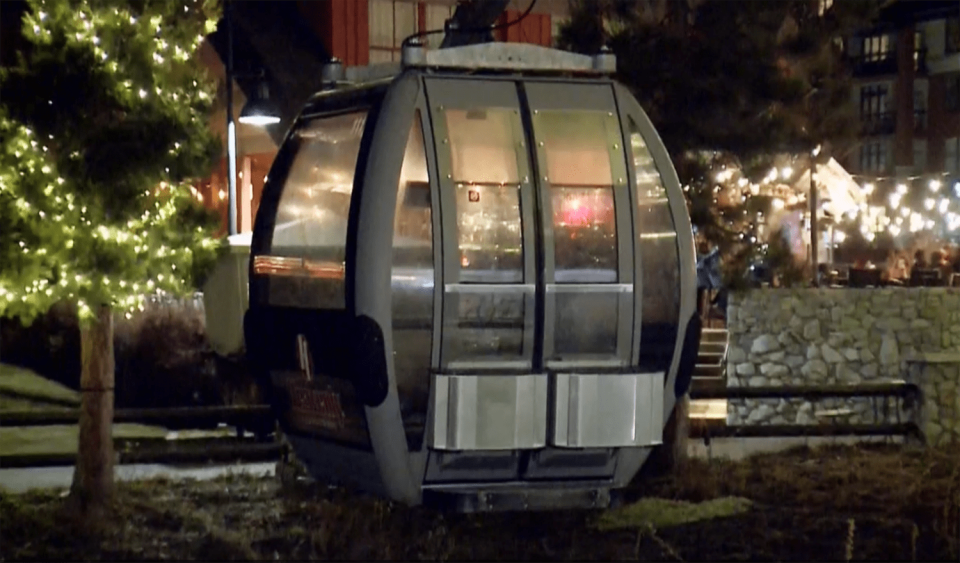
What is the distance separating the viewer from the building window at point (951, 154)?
57312mm

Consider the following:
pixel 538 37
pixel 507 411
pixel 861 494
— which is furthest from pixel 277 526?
pixel 538 37

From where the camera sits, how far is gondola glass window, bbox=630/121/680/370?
9156 mm

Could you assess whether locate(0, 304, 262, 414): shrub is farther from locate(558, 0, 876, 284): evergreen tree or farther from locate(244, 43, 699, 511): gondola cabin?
locate(244, 43, 699, 511): gondola cabin

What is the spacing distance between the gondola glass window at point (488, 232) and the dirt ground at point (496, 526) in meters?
1.30

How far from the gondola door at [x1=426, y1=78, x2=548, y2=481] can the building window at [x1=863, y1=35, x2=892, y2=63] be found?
53.4 metres

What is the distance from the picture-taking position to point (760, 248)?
1238 centimetres

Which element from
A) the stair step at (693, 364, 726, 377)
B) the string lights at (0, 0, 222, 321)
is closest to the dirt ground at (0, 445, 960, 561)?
the string lights at (0, 0, 222, 321)

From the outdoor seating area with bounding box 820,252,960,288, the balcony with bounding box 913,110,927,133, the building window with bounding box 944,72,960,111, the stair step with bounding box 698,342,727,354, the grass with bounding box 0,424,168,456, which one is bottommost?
the grass with bounding box 0,424,168,456

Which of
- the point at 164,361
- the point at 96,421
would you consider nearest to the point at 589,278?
the point at 96,421

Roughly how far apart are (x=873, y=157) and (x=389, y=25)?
43.1 m

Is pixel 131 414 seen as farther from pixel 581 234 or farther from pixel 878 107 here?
pixel 878 107

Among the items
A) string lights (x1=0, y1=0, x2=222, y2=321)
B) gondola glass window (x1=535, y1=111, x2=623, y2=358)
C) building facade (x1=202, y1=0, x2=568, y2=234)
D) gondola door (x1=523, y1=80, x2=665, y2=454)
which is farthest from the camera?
building facade (x1=202, y1=0, x2=568, y2=234)

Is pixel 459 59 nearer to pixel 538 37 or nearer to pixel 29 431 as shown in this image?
pixel 29 431

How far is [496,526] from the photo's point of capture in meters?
9.59
